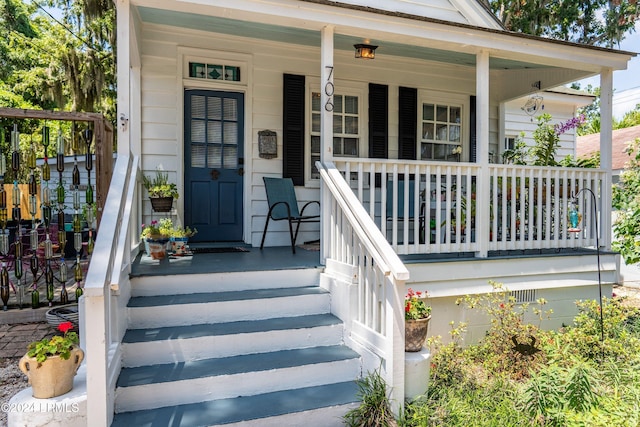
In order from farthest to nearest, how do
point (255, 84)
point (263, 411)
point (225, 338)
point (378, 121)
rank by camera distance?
point (378, 121), point (255, 84), point (225, 338), point (263, 411)

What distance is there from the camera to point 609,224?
495 cm

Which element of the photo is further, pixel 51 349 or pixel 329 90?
pixel 329 90

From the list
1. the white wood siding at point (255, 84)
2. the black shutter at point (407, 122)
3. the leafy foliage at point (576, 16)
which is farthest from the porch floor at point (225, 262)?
the leafy foliage at point (576, 16)

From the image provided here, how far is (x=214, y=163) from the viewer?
17.3ft

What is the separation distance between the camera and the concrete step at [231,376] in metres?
2.46

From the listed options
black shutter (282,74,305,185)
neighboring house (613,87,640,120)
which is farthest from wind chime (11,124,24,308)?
neighboring house (613,87,640,120)

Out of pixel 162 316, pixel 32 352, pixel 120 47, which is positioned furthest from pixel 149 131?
pixel 32 352

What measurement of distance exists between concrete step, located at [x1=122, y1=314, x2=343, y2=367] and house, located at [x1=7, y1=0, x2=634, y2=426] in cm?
2

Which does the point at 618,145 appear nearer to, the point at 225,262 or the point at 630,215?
the point at 630,215

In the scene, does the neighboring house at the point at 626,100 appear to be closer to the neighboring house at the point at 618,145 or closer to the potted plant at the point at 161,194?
the neighboring house at the point at 618,145

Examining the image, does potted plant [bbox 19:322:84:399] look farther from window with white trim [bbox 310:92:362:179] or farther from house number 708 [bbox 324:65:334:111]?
window with white trim [bbox 310:92:362:179]

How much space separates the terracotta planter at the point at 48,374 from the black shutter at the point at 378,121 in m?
4.44

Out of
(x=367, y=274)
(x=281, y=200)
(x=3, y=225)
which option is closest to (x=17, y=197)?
(x=3, y=225)

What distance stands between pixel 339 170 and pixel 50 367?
2665mm
